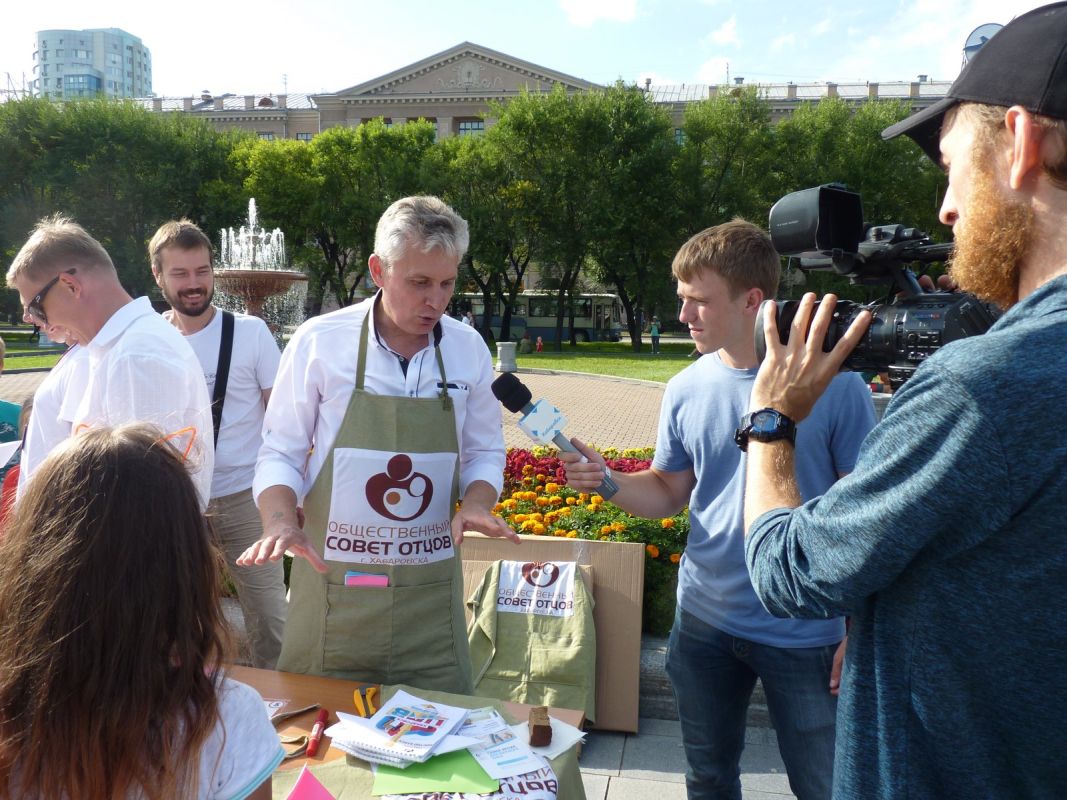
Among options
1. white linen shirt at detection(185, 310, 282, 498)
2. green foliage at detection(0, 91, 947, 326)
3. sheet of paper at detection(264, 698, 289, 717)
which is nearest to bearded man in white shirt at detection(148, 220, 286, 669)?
white linen shirt at detection(185, 310, 282, 498)

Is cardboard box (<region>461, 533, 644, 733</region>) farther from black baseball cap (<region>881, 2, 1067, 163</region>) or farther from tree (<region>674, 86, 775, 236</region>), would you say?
tree (<region>674, 86, 775, 236</region>)

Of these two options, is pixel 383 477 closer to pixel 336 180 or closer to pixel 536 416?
pixel 536 416

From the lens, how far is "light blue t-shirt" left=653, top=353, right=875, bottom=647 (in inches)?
92.0

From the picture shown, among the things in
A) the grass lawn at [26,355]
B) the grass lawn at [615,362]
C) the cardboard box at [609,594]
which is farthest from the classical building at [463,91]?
the cardboard box at [609,594]

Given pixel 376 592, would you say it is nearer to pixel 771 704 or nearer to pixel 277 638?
pixel 771 704

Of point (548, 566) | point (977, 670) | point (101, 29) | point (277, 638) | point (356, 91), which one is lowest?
point (277, 638)

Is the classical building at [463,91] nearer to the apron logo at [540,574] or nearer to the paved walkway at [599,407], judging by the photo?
the paved walkway at [599,407]

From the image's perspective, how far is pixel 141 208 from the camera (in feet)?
111

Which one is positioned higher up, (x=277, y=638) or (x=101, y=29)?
(x=101, y=29)

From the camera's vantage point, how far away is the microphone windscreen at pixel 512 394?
227 centimetres

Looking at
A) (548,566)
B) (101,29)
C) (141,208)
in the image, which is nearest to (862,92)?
(141,208)

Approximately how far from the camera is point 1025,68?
1022mm

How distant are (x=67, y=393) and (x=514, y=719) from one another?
1.85m

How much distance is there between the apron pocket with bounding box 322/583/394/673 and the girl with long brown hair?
1.11 metres
